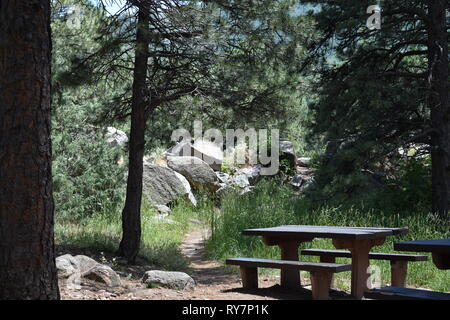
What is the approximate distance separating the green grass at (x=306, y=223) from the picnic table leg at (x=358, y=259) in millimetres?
841

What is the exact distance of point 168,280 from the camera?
6188 mm

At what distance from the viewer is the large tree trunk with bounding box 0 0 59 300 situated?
3781 mm

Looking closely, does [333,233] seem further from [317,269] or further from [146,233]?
[146,233]

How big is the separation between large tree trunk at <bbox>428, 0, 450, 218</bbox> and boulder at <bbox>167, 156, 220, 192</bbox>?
6641 mm

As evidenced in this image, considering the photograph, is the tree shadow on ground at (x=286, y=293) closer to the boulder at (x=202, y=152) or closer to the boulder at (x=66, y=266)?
the boulder at (x=66, y=266)

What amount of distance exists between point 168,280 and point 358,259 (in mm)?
2004

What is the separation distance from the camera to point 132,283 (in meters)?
6.34

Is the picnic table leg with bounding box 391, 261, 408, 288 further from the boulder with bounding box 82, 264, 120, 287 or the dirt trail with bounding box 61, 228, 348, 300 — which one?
the boulder with bounding box 82, 264, 120, 287

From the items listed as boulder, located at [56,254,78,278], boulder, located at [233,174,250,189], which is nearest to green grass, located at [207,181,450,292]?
boulder, located at [56,254,78,278]

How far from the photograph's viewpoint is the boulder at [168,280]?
6.16m

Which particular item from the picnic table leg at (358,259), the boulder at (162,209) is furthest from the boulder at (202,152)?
the picnic table leg at (358,259)

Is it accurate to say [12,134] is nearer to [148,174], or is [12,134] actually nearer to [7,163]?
[7,163]
